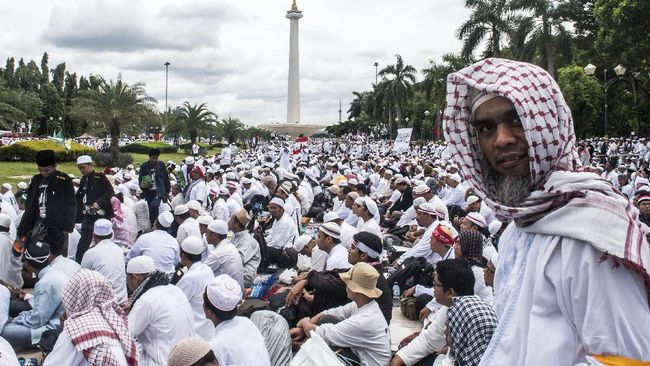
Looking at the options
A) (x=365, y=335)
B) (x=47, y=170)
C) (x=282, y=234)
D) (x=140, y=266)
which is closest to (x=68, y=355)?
(x=140, y=266)

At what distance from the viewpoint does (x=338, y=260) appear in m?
5.95

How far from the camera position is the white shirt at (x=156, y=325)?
4082 mm

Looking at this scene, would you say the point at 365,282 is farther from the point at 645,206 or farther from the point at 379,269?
the point at 645,206

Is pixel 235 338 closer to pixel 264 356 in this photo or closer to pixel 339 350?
pixel 264 356

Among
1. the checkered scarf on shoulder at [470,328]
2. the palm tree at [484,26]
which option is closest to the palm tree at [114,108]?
the palm tree at [484,26]

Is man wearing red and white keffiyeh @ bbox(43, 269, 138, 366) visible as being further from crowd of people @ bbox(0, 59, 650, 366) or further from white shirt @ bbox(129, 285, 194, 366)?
white shirt @ bbox(129, 285, 194, 366)

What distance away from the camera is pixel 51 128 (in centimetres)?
5522

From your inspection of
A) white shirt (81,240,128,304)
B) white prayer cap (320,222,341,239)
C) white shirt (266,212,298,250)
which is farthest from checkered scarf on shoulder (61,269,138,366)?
white shirt (266,212,298,250)

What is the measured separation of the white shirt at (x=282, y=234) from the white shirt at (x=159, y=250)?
7.23ft

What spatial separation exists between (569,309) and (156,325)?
11.5 feet

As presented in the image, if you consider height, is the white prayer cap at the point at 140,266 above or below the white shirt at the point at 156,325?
above

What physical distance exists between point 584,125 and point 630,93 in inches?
117

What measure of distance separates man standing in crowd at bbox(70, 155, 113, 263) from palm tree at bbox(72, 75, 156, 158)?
19785mm

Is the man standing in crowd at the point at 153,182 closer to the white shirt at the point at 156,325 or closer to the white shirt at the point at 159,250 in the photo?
the white shirt at the point at 159,250
